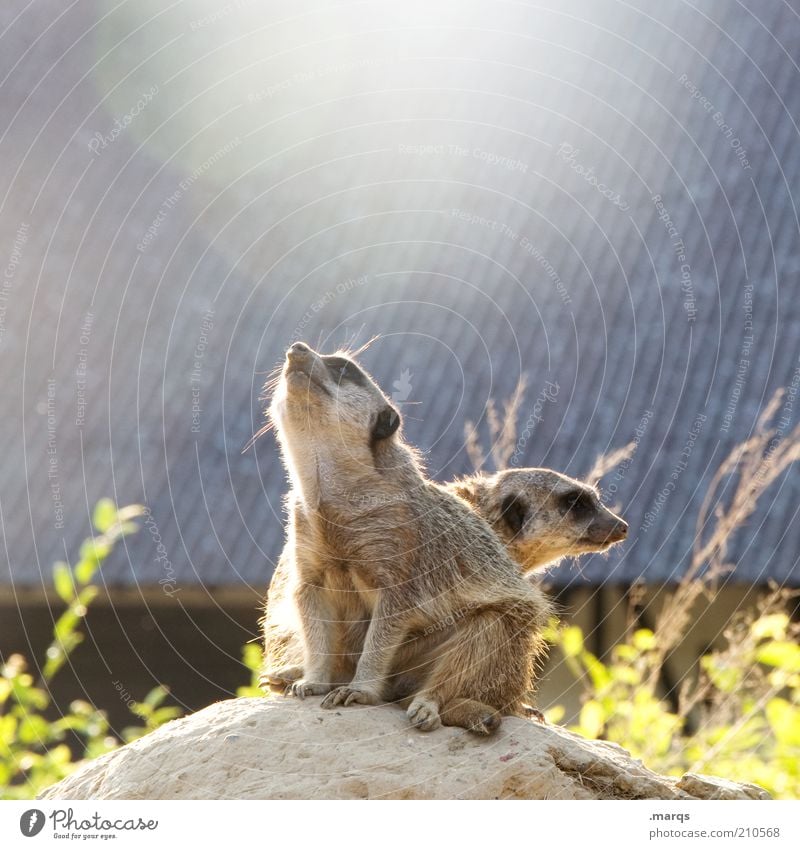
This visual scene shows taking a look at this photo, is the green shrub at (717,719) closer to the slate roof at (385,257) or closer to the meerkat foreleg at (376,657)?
the meerkat foreleg at (376,657)

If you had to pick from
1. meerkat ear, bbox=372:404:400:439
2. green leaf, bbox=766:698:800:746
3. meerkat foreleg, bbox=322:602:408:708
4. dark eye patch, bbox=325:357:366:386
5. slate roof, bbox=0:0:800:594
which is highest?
slate roof, bbox=0:0:800:594

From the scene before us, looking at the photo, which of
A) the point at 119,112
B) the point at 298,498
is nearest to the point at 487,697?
the point at 298,498

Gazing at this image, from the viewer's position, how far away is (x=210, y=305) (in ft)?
25.6

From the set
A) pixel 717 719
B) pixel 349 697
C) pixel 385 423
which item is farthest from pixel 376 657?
pixel 717 719

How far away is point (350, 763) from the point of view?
3.17 m

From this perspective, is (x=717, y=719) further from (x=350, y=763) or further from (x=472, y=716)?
(x=350, y=763)

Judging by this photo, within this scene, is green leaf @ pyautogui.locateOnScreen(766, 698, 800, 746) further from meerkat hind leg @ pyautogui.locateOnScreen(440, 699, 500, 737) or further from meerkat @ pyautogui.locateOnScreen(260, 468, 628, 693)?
meerkat hind leg @ pyautogui.locateOnScreen(440, 699, 500, 737)

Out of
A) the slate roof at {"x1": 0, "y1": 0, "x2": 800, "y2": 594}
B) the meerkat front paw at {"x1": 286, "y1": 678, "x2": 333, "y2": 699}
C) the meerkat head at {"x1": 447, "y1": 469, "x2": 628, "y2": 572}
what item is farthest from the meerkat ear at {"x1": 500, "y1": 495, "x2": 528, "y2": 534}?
the slate roof at {"x1": 0, "y1": 0, "x2": 800, "y2": 594}

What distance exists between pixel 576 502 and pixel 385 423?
1550 mm

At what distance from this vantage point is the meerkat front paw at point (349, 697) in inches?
130

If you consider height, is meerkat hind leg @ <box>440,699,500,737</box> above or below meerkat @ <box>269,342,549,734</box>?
below

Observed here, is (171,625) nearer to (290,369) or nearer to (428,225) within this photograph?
(428,225)

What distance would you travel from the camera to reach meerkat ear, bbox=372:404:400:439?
11.8ft

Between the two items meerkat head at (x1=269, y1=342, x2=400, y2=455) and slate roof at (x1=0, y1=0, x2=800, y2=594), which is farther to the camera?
slate roof at (x1=0, y1=0, x2=800, y2=594)
